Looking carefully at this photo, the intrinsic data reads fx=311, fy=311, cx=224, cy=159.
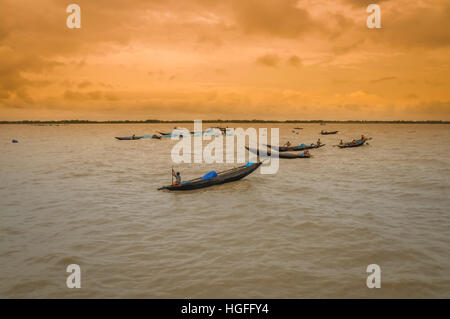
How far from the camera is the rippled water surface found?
671 cm

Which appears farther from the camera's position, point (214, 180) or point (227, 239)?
point (214, 180)

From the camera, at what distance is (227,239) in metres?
9.30

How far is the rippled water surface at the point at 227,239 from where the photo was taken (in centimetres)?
671

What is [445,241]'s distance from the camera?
8.96m

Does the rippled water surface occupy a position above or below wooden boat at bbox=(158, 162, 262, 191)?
below

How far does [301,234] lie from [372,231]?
2256mm

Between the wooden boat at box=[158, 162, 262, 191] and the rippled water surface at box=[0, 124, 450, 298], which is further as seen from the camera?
the wooden boat at box=[158, 162, 262, 191]

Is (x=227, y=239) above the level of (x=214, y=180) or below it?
below

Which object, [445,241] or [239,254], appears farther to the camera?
[445,241]

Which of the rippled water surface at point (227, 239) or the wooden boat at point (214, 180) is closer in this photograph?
the rippled water surface at point (227, 239)

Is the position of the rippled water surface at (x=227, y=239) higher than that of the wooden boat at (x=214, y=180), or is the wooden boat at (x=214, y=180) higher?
the wooden boat at (x=214, y=180)
